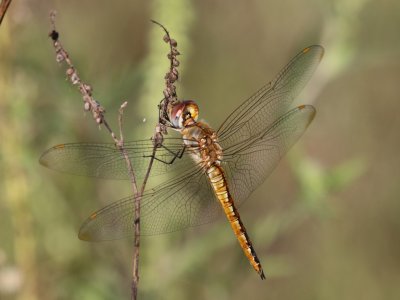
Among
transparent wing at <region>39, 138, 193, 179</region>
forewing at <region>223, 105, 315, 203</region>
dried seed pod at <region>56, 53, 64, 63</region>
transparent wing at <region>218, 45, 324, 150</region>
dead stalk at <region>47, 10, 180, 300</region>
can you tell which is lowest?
dead stalk at <region>47, 10, 180, 300</region>

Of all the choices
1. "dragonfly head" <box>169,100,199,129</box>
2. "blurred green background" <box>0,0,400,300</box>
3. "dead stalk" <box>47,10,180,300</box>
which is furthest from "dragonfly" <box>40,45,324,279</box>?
"dead stalk" <box>47,10,180,300</box>

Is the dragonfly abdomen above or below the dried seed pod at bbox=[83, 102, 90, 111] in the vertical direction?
above

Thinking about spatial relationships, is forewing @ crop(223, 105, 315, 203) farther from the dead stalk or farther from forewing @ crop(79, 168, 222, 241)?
the dead stalk

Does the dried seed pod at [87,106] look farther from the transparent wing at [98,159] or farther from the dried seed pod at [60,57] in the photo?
the transparent wing at [98,159]

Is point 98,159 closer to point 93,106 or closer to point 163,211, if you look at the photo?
point 163,211

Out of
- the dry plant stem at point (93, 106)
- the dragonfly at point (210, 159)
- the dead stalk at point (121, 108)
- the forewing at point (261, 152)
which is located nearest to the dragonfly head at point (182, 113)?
the dragonfly at point (210, 159)

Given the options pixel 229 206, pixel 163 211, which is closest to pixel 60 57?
pixel 163 211

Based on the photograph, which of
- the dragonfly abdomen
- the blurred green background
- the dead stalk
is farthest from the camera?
the blurred green background
